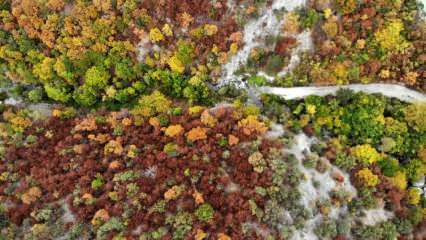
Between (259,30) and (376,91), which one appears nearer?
(259,30)

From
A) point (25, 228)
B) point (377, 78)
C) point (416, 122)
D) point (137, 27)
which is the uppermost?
point (137, 27)

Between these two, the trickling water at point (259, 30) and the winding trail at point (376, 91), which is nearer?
the trickling water at point (259, 30)

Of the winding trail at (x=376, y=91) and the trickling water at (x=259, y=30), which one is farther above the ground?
the trickling water at (x=259, y=30)

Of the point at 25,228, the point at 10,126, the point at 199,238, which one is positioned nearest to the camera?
the point at 199,238

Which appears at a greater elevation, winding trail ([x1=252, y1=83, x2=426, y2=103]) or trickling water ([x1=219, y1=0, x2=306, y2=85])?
trickling water ([x1=219, y1=0, x2=306, y2=85])

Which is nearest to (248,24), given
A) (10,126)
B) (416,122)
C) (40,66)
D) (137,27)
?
(137,27)

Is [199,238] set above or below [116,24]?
below

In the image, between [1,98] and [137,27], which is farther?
[1,98]

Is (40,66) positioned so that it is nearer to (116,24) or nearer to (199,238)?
(116,24)

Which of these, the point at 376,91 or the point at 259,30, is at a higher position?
the point at 259,30

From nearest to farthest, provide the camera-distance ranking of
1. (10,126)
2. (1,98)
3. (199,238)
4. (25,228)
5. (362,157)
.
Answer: (199,238), (25,228), (362,157), (10,126), (1,98)

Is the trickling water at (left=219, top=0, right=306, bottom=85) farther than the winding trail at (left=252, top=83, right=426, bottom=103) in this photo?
No
